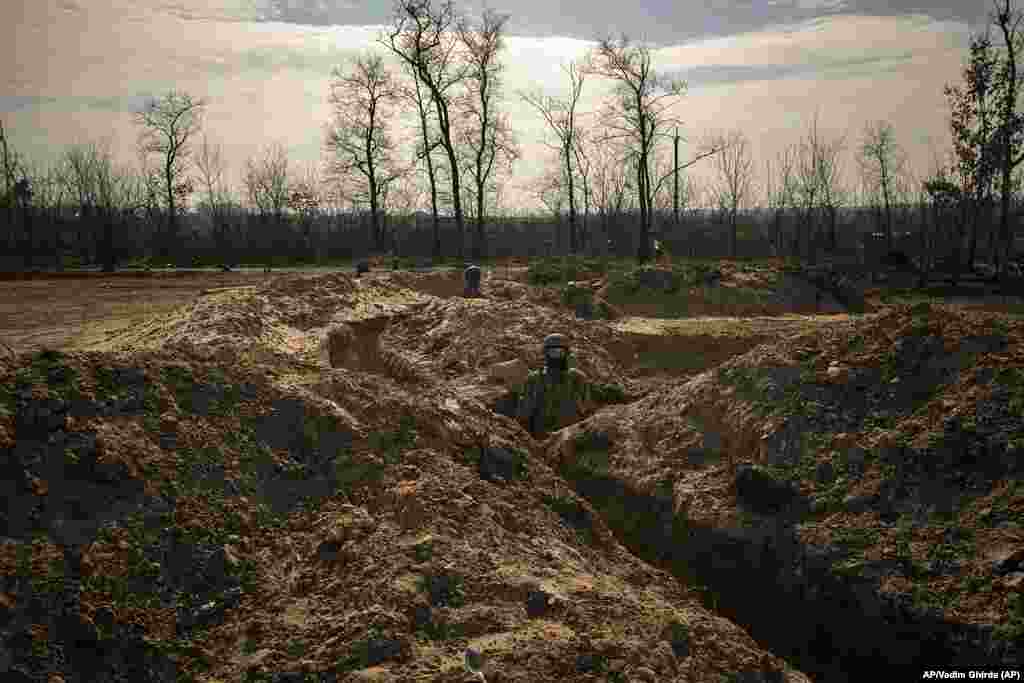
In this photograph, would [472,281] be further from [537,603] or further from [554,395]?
[537,603]

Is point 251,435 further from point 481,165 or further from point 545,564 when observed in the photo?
point 481,165

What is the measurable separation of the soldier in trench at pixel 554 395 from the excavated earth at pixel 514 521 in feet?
3.35

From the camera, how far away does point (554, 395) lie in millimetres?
9391

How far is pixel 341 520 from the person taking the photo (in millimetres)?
4512

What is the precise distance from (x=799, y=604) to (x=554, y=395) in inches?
182

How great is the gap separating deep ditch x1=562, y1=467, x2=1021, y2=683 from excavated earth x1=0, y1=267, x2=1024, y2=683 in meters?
0.02

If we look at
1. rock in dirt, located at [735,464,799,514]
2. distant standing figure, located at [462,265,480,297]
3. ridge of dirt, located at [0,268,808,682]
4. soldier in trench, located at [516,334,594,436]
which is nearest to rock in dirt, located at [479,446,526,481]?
ridge of dirt, located at [0,268,808,682]

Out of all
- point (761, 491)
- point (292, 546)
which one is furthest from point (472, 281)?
point (292, 546)

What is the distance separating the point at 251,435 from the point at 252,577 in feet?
4.42

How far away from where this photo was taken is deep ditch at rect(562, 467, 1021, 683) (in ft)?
14.6

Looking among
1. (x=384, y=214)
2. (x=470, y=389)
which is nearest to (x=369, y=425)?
(x=470, y=389)

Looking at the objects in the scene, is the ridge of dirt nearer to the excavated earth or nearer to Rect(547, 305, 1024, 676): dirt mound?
the excavated earth

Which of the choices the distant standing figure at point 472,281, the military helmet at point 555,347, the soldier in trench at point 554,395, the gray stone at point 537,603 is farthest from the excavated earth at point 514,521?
the distant standing figure at point 472,281

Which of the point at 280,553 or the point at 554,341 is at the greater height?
the point at 554,341
